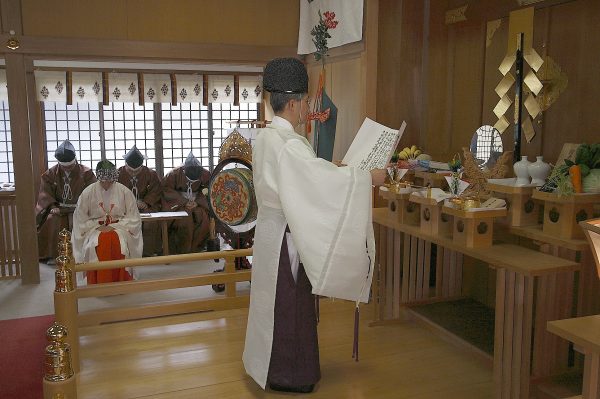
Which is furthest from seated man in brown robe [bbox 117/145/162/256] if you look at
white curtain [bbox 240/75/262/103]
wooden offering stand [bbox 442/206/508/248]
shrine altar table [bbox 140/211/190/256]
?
wooden offering stand [bbox 442/206/508/248]

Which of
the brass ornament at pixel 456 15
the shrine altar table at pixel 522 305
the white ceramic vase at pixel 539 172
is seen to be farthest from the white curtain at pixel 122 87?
the white ceramic vase at pixel 539 172

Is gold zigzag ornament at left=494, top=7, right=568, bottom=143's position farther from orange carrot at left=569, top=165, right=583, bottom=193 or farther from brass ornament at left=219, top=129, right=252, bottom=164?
brass ornament at left=219, top=129, right=252, bottom=164

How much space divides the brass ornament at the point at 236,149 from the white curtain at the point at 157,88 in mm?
3506

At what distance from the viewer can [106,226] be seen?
5547 mm

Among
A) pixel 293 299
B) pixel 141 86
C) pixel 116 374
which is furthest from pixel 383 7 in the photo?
pixel 141 86

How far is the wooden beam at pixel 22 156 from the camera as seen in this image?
17.8ft

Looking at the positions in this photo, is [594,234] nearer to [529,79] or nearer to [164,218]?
[529,79]

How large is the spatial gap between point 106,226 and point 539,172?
422 cm

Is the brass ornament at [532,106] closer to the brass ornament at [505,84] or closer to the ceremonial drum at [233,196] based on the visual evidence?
the brass ornament at [505,84]

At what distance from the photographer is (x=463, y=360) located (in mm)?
3256

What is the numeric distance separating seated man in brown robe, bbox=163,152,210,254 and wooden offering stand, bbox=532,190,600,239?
5217 millimetres

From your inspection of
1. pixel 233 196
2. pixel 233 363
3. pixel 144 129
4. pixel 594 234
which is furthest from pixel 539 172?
pixel 144 129

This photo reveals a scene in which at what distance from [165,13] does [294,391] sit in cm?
413

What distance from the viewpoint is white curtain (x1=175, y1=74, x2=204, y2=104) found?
8430 millimetres
